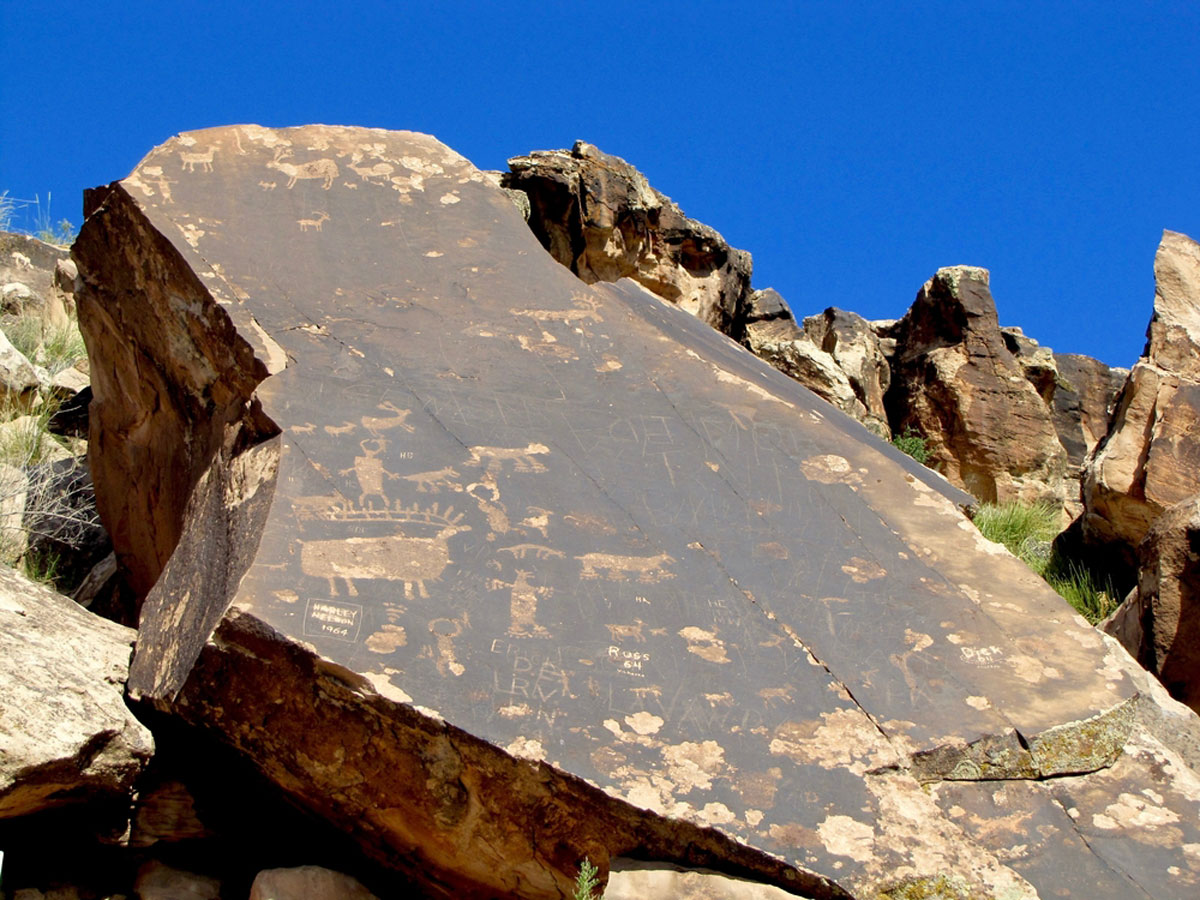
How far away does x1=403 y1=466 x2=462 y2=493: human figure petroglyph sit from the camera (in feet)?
10.2

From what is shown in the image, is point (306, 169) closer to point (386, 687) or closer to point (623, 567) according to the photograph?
point (623, 567)

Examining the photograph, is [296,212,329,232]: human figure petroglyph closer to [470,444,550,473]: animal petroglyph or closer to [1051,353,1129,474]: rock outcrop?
[470,444,550,473]: animal petroglyph

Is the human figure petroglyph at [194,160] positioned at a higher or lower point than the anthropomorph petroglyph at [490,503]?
higher

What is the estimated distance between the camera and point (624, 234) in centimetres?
836

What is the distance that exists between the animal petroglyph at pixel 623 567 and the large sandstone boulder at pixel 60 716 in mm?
1082

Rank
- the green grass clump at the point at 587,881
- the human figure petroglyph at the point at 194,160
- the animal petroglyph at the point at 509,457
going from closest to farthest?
the green grass clump at the point at 587,881
the animal petroglyph at the point at 509,457
the human figure petroglyph at the point at 194,160

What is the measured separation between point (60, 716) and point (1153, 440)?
5116mm

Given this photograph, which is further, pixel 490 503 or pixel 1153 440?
pixel 1153 440

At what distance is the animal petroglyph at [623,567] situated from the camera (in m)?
2.99

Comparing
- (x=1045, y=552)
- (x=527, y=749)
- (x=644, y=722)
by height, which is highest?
(x=1045, y=552)

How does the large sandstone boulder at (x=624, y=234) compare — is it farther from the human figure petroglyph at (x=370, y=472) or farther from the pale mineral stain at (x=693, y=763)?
the pale mineral stain at (x=693, y=763)

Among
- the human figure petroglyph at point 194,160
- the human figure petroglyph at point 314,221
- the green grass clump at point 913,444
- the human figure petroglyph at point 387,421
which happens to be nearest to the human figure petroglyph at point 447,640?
the human figure petroglyph at point 387,421

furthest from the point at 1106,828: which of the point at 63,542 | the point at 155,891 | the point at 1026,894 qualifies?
the point at 63,542

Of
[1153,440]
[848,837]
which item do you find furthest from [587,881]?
[1153,440]
